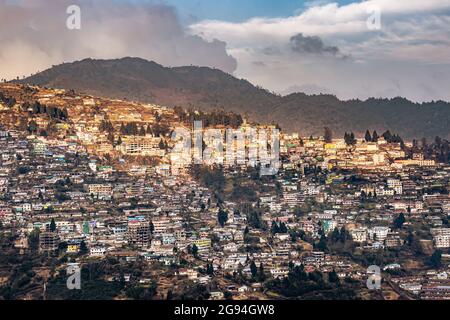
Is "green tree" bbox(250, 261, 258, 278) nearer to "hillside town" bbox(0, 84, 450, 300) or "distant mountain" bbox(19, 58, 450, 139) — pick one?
"hillside town" bbox(0, 84, 450, 300)

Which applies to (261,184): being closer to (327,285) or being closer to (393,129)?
(327,285)

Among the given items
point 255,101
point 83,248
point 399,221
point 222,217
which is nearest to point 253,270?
point 83,248

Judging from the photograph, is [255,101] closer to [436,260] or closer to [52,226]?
[52,226]

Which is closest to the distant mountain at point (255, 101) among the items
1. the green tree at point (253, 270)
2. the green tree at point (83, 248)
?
the green tree at point (83, 248)

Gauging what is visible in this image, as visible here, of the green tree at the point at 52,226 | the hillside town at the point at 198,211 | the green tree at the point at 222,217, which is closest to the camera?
the hillside town at the point at 198,211

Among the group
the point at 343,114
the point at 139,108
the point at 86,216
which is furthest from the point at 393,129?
the point at 86,216

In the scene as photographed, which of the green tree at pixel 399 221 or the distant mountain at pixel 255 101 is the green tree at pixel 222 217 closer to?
the green tree at pixel 399 221
